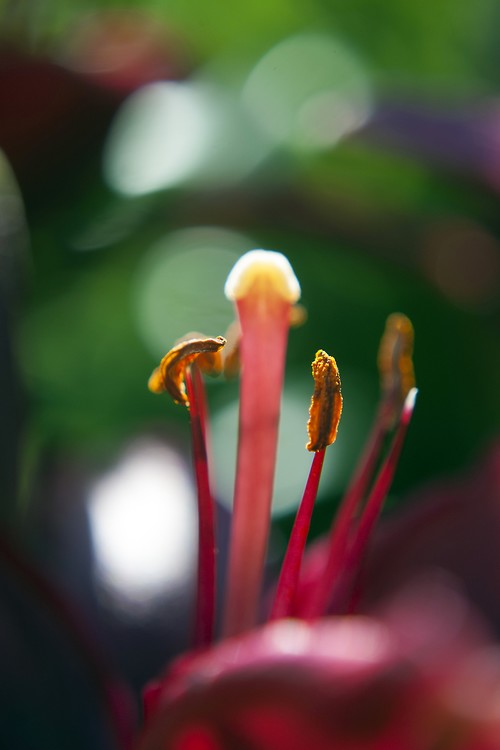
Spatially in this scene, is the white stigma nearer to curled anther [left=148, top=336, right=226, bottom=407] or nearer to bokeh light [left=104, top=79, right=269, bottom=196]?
curled anther [left=148, top=336, right=226, bottom=407]

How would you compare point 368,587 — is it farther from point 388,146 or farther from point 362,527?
point 388,146

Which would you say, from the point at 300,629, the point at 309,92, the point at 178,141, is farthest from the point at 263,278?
the point at 309,92

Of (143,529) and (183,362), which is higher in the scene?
(183,362)

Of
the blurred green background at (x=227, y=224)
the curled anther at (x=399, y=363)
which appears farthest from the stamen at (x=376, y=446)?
the blurred green background at (x=227, y=224)

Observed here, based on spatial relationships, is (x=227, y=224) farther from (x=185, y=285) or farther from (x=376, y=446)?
(x=376, y=446)

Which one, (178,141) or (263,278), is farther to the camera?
(178,141)

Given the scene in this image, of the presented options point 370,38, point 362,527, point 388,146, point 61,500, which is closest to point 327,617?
point 362,527

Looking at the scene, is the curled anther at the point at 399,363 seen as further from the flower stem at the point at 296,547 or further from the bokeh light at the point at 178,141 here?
the bokeh light at the point at 178,141
